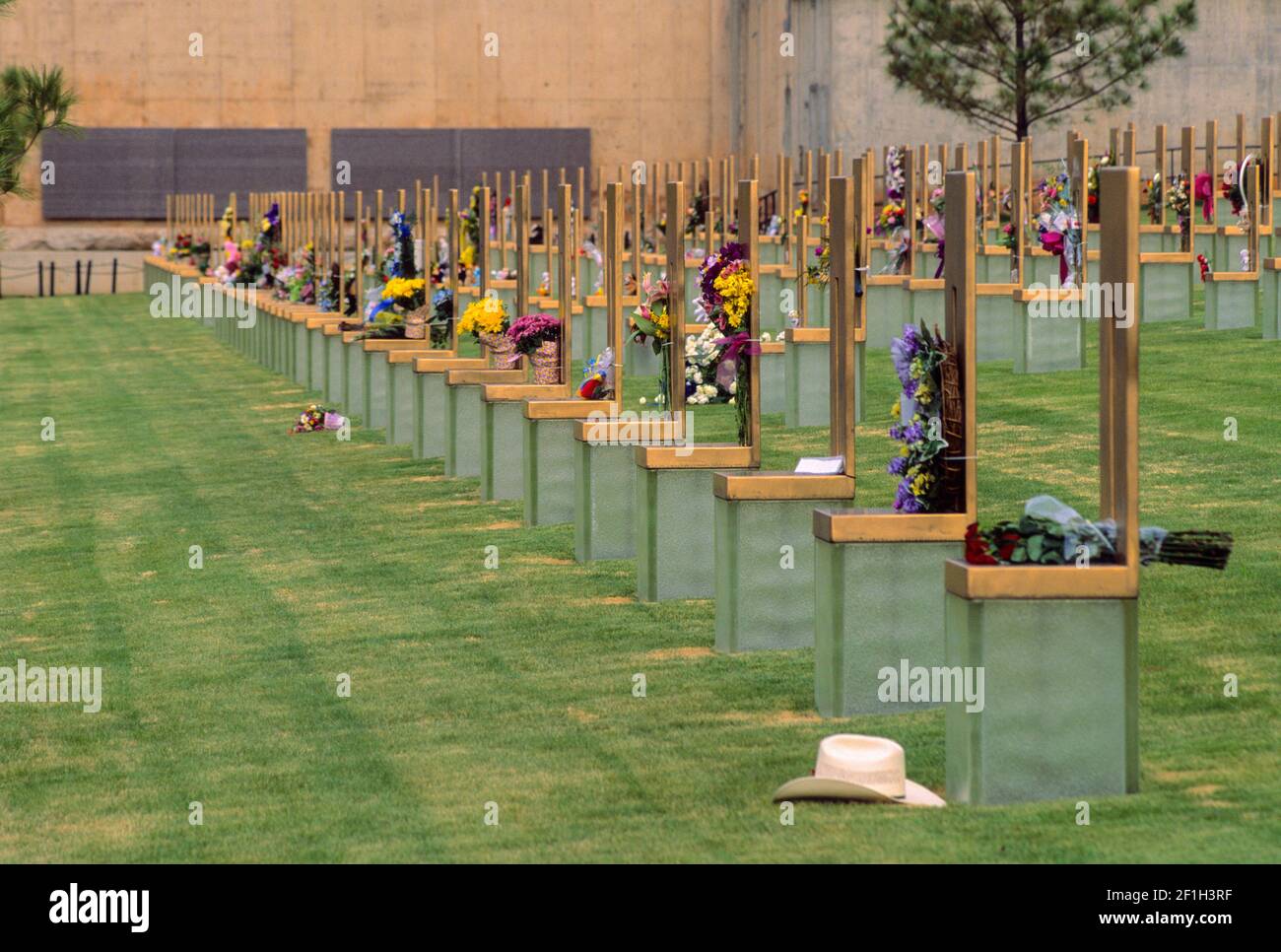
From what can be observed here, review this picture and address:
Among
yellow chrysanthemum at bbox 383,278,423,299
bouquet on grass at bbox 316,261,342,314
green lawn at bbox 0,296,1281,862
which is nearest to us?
green lawn at bbox 0,296,1281,862

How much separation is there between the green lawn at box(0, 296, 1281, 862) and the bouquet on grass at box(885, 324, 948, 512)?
32.0 inches

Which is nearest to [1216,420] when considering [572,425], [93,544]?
[572,425]

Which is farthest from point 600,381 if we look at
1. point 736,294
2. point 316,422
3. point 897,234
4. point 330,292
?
point 330,292

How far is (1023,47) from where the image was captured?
3444cm

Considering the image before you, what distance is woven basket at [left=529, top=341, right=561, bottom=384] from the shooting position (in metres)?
14.4

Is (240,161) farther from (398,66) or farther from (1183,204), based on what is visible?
(1183,204)

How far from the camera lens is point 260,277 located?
31.8 m

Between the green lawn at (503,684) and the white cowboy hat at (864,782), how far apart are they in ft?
0.26

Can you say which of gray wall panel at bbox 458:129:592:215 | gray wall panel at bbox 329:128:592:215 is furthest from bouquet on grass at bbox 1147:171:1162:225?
gray wall panel at bbox 458:129:592:215

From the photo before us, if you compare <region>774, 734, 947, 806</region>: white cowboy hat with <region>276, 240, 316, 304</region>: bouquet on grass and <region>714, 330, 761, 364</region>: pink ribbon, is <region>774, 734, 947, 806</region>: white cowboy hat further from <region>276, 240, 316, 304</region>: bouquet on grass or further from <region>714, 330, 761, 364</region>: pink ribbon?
<region>276, 240, 316, 304</region>: bouquet on grass

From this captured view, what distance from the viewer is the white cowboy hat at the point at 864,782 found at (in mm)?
6570

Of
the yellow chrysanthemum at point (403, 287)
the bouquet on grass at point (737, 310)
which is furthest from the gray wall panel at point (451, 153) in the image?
the bouquet on grass at point (737, 310)
